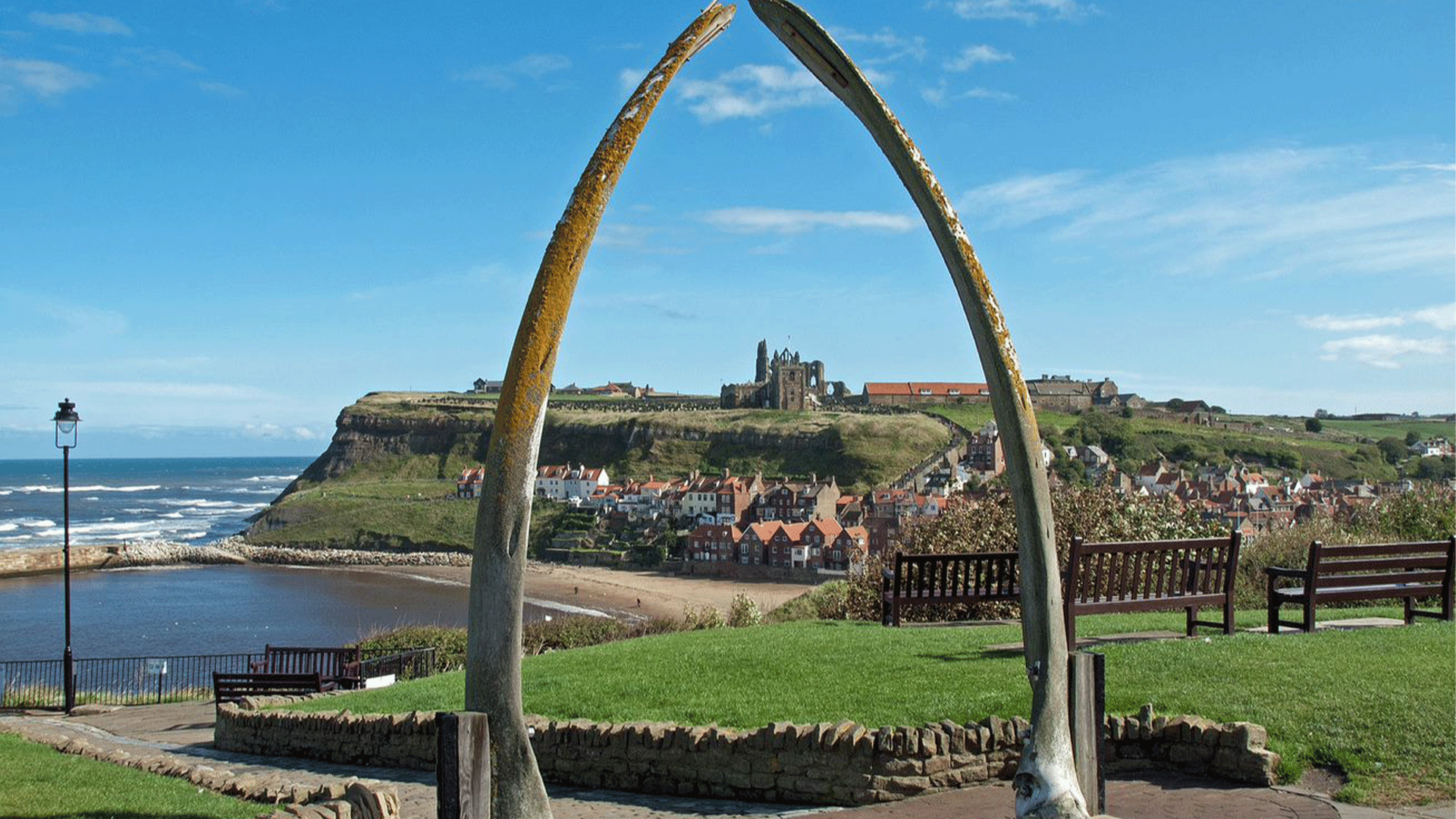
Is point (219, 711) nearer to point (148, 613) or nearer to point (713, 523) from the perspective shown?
point (148, 613)

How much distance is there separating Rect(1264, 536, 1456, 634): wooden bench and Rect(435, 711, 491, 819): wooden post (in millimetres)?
8814

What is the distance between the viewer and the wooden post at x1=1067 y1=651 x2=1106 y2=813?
606cm

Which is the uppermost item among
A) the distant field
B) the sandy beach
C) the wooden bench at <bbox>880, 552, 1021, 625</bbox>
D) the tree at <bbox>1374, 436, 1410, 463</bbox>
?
the distant field

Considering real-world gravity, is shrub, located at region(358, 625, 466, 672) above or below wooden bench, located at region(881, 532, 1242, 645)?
below

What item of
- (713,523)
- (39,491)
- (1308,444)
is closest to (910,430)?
(713,523)

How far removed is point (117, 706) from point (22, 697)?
3502 mm

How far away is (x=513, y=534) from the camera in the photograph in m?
5.81

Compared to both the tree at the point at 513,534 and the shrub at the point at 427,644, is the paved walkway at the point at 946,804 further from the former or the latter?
the shrub at the point at 427,644

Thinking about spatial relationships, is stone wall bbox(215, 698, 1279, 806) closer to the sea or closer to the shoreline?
the sea

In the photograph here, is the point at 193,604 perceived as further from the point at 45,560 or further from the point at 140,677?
the point at 140,677

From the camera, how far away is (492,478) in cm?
581

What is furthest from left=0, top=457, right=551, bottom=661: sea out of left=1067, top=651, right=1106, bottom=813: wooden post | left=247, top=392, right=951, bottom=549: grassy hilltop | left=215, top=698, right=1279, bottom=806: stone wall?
left=1067, top=651, right=1106, bottom=813: wooden post

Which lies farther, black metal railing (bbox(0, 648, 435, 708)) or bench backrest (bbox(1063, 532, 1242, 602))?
black metal railing (bbox(0, 648, 435, 708))

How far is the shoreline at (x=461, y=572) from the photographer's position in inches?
2197
